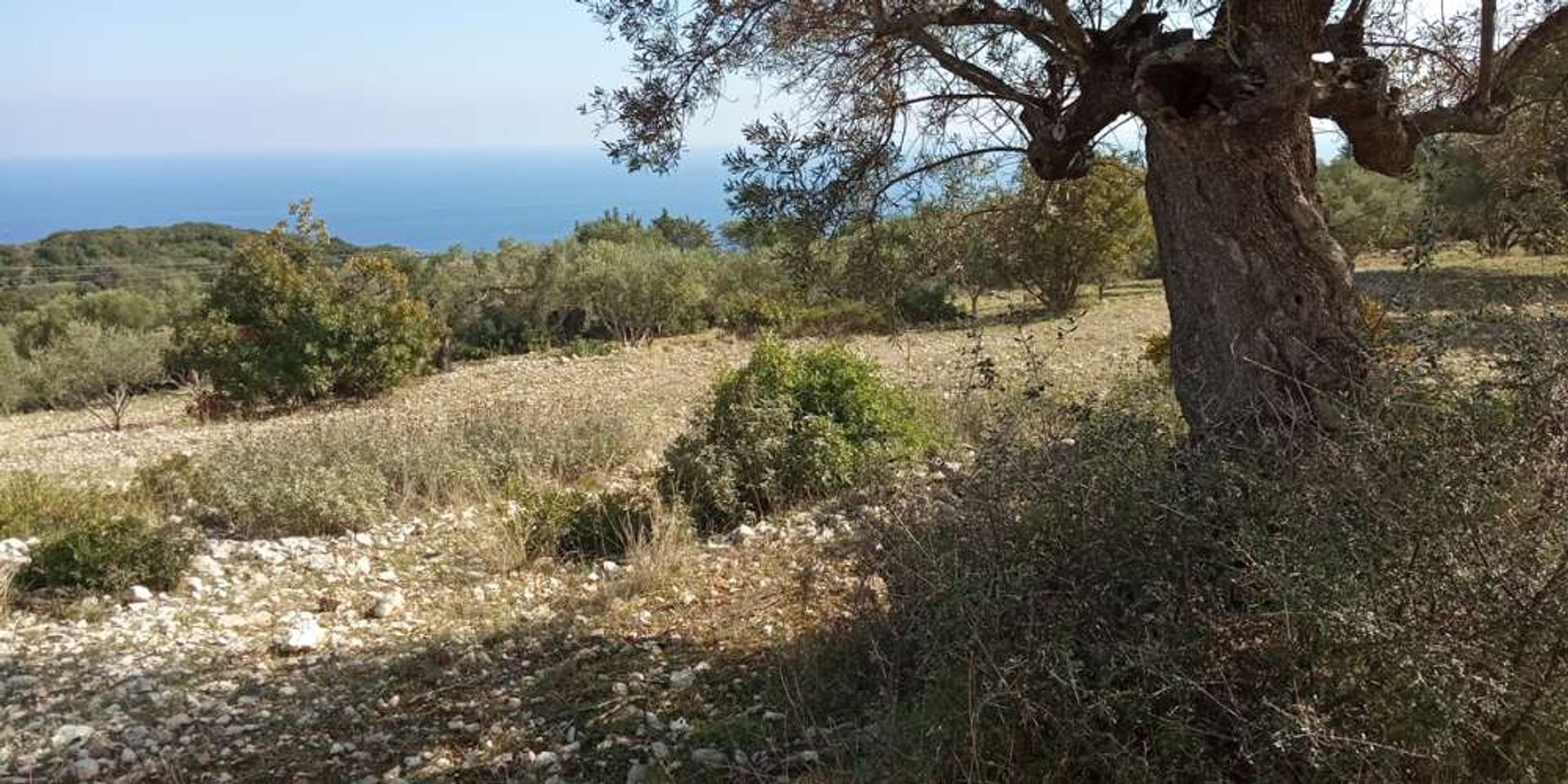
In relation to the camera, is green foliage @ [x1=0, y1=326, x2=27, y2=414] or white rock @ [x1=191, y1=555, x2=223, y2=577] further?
green foliage @ [x1=0, y1=326, x2=27, y2=414]

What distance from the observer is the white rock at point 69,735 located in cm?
421

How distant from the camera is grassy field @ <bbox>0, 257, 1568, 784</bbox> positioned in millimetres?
3844

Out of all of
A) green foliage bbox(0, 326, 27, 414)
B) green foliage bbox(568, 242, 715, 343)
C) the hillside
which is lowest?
green foliage bbox(0, 326, 27, 414)

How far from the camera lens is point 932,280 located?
18.7ft

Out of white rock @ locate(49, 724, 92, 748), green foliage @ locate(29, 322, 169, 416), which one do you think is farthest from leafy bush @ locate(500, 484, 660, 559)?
green foliage @ locate(29, 322, 169, 416)

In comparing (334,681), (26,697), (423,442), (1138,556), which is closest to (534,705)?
(334,681)

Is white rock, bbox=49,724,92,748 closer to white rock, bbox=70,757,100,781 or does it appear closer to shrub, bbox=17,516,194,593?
white rock, bbox=70,757,100,781

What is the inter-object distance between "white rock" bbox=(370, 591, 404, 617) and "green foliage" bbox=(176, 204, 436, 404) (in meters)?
14.1

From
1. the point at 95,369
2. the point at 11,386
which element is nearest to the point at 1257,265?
the point at 95,369

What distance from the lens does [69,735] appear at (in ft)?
14.0

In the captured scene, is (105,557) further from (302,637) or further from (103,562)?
(302,637)

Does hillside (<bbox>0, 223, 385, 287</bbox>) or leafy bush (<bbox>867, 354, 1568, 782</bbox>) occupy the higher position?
hillside (<bbox>0, 223, 385, 287</bbox>)

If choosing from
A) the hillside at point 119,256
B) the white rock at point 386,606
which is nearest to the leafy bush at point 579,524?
the white rock at point 386,606

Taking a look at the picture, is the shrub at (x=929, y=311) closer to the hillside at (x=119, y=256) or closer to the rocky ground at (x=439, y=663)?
the rocky ground at (x=439, y=663)
